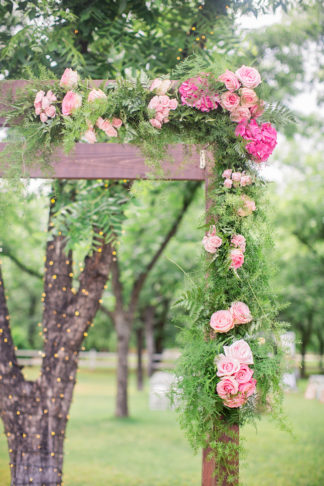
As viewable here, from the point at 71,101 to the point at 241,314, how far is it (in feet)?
5.25

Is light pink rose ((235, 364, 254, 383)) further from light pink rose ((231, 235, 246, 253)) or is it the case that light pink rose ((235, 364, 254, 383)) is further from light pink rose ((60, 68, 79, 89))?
light pink rose ((60, 68, 79, 89))

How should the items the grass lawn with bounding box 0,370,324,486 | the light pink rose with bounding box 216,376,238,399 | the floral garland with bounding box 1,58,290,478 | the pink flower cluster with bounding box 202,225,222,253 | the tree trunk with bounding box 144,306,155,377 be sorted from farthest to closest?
the tree trunk with bounding box 144,306,155,377
the grass lawn with bounding box 0,370,324,486
the pink flower cluster with bounding box 202,225,222,253
the floral garland with bounding box 1,58,290,478
the light pink rose with bounding box 216,376,238,399

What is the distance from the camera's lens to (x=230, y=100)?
8.81 ft

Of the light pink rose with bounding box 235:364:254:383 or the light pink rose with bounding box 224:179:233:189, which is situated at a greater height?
the light pink rose with bounding box 224:179:233:189

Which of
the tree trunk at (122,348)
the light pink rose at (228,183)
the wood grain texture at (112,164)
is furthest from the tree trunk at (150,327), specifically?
the light pink rose at (228,183)

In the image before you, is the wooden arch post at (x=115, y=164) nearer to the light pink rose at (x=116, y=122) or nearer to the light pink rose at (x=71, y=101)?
the light pink rose at (x=116, y=122)

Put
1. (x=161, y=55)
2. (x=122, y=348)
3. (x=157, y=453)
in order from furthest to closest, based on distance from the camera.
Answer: (x=122, y=348) < (x=157, y=453) < (x=161, y=55)

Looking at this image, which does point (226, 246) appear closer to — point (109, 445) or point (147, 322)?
point (109, 445)

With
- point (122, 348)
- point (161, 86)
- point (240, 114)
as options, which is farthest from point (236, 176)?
point (122, 348)

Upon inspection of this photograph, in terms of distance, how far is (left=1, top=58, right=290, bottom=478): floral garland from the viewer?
2.58m

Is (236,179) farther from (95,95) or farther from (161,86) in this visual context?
(95,95)

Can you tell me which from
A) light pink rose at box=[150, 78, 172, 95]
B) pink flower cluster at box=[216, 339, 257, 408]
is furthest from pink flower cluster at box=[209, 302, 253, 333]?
light pink rose at box=[150, 78, 172, 95]

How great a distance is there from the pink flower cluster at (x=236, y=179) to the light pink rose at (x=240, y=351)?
0.91 meters

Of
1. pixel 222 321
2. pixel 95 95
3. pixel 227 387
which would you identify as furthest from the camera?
pixel 95 95
